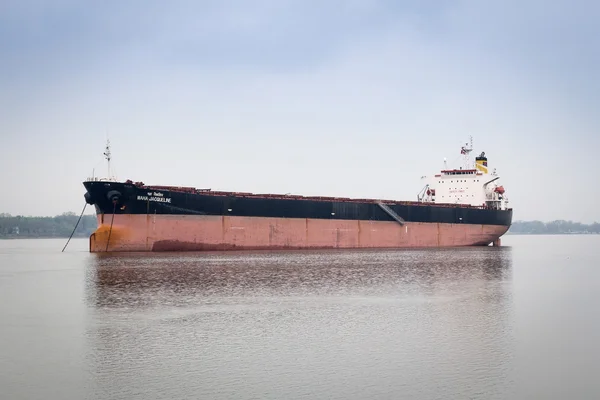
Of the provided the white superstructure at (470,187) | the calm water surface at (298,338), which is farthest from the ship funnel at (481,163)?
the calm water surface at (298,338)

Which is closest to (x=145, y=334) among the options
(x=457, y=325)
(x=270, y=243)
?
(x=457, y=325)

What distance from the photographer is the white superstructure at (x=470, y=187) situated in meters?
49.0

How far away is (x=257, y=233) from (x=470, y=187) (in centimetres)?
2191

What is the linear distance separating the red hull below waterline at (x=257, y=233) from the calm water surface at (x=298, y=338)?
1012cm

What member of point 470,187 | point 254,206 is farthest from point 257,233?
point 470,187

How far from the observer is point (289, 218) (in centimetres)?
3719

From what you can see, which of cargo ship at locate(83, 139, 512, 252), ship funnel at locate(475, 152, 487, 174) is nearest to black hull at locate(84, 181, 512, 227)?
cargo ship at locate(83, 139, 512, 252)

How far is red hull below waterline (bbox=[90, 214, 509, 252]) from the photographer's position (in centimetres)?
3241

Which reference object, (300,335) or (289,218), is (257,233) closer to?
(289,218)

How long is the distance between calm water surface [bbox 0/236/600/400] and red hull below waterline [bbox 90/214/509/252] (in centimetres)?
1012

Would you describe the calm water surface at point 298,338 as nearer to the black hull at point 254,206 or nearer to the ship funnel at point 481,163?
the black hull at point 254,206

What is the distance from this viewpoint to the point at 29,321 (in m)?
14.1

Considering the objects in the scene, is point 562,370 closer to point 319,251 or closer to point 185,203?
point 185,203

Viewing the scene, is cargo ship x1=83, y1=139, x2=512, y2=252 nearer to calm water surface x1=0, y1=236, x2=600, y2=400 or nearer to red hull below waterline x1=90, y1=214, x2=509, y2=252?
red hull below waterline x1=90, y1=214, x2=509, y2=252
